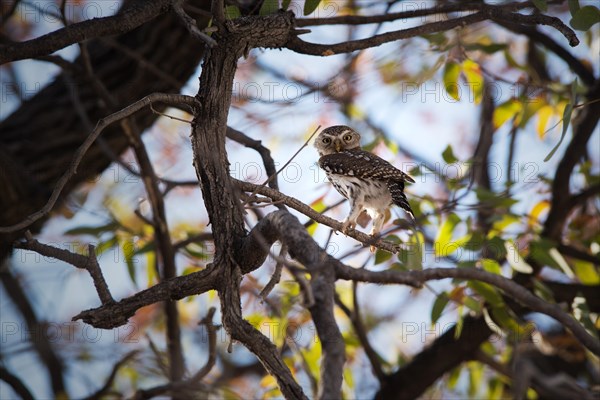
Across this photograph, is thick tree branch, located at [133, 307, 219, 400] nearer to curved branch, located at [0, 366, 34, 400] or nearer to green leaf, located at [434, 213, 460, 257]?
curved branch, located at [0, 366, 34, 400]

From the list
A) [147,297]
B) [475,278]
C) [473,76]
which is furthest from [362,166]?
[147,297]

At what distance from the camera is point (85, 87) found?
534 cm

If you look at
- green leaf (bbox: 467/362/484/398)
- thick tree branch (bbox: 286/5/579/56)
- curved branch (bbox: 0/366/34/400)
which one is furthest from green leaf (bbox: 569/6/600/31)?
curved branch (bbox: 0/366/34/400)

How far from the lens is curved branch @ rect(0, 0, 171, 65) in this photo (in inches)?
126

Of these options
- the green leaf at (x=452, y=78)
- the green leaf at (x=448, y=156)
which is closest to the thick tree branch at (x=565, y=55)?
the green leaf at (x=452, y=78)

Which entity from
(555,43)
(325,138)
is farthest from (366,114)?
(555,43)

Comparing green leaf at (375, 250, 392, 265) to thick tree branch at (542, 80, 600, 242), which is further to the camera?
thick tree branch at (542, 80, 600, 242)

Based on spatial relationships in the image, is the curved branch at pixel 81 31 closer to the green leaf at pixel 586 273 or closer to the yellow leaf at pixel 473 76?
the yellow leaf at pixel 473 76

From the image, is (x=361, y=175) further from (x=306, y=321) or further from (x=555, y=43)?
(x=555, y=43)

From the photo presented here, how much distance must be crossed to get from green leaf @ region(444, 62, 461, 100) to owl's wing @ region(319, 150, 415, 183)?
67 cm

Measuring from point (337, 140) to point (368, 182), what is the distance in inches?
44.5

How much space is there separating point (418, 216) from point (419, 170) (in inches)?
12.0

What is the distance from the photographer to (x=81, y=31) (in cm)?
327

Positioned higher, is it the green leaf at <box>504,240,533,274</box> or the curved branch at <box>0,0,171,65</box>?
the curved branch at <box>0,0,171,65</box>
